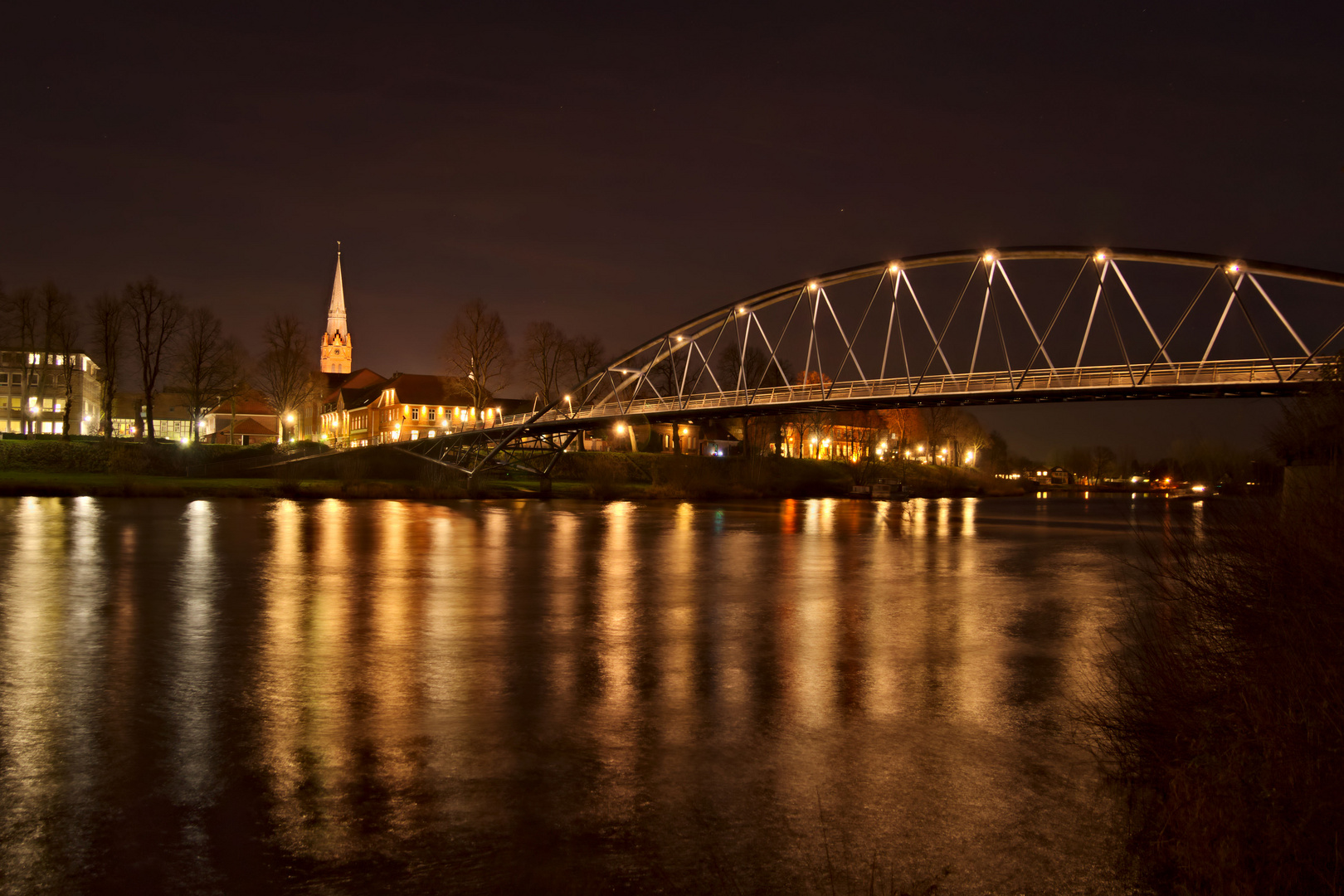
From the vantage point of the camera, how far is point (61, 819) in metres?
7.68

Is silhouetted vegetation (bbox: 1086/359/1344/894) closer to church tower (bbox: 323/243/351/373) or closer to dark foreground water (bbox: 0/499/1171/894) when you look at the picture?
dark foreground water (bbox: 0/499/1171/894)

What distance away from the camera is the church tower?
194500 mm

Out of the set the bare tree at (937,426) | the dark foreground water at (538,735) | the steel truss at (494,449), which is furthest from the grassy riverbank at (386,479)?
the dark foreground water at (538,735)

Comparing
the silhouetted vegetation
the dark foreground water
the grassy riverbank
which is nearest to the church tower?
the grassy riverbank

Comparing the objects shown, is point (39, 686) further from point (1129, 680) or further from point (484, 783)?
point (1129, 680)

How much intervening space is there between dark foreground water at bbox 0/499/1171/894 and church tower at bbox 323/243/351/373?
590 ft

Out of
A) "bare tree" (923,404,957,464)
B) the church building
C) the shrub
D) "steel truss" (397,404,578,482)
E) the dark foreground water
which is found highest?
the church building

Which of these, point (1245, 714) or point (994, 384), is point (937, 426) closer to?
point (994, 384)

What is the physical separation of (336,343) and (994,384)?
557 feet

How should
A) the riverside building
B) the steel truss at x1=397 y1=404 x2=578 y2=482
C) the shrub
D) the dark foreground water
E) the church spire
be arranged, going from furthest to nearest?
the church spire < the riverside building < the steel truss at x1=397 y1=404 x2=578 y2=482 < the dark foreground water < the shrub

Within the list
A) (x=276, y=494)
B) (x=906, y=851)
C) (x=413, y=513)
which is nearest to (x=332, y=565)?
(x=906, y=851)

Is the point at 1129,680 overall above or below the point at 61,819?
above

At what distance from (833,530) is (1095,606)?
2458 centimetres

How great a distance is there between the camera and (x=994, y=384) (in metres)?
50.4
